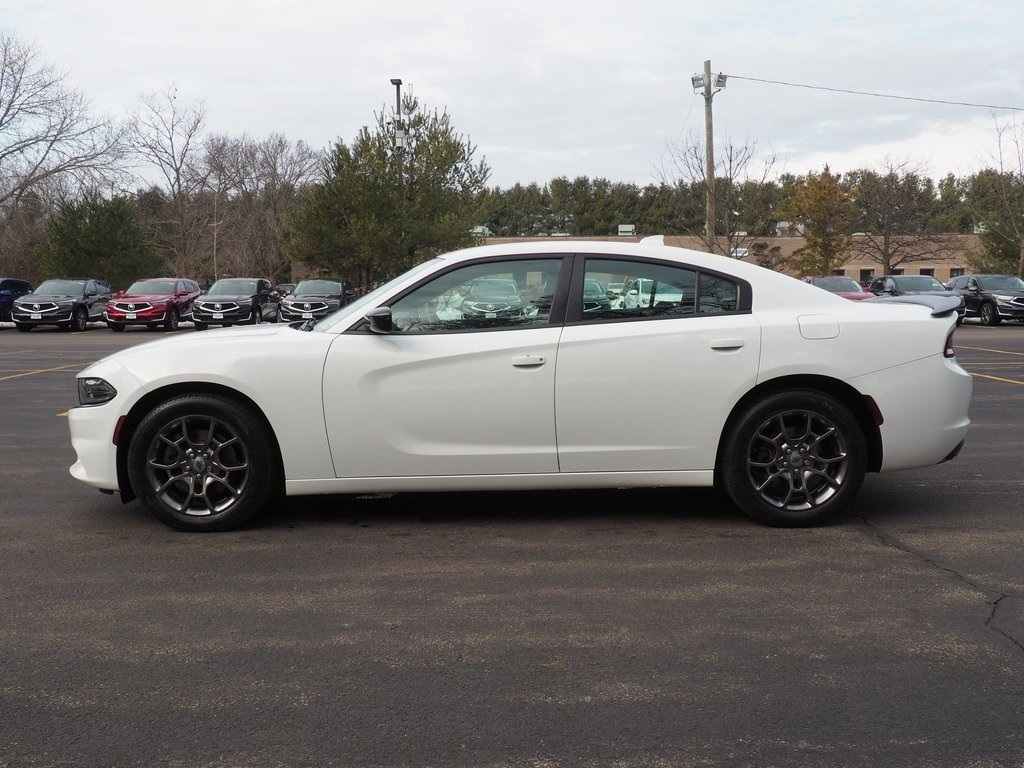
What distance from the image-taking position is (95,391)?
548 centimetres

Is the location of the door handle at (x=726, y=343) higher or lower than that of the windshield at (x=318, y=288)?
lower

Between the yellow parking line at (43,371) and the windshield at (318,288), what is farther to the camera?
the windshield at (318,288)

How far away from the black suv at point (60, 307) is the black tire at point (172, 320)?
8.71ft

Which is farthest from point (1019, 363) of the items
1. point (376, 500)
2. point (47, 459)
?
point (47, 459)

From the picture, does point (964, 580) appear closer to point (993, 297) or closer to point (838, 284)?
point (838, 284)

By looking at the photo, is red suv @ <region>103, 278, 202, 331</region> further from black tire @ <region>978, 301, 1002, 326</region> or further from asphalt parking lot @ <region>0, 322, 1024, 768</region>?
asphalt parking lot @ <region>0, 322, 1024, 768</region>

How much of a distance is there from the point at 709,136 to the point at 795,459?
2837 cm

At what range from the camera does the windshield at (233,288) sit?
30969 millimetres

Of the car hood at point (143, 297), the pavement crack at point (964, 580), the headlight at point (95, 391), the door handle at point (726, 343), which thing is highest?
the car hood at point (143, 297)

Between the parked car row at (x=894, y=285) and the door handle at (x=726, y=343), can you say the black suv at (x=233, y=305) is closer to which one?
the parked car row at (x=894, y=285)

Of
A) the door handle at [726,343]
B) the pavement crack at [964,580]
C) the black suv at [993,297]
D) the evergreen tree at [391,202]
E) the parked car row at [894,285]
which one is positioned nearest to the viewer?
the pavement crack at [964,580]

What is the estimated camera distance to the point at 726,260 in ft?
18.5

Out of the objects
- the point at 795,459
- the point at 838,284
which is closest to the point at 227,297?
the point at 838,284

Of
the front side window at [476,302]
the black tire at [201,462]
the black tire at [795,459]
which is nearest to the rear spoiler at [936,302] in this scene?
the black tire at [795,459]
